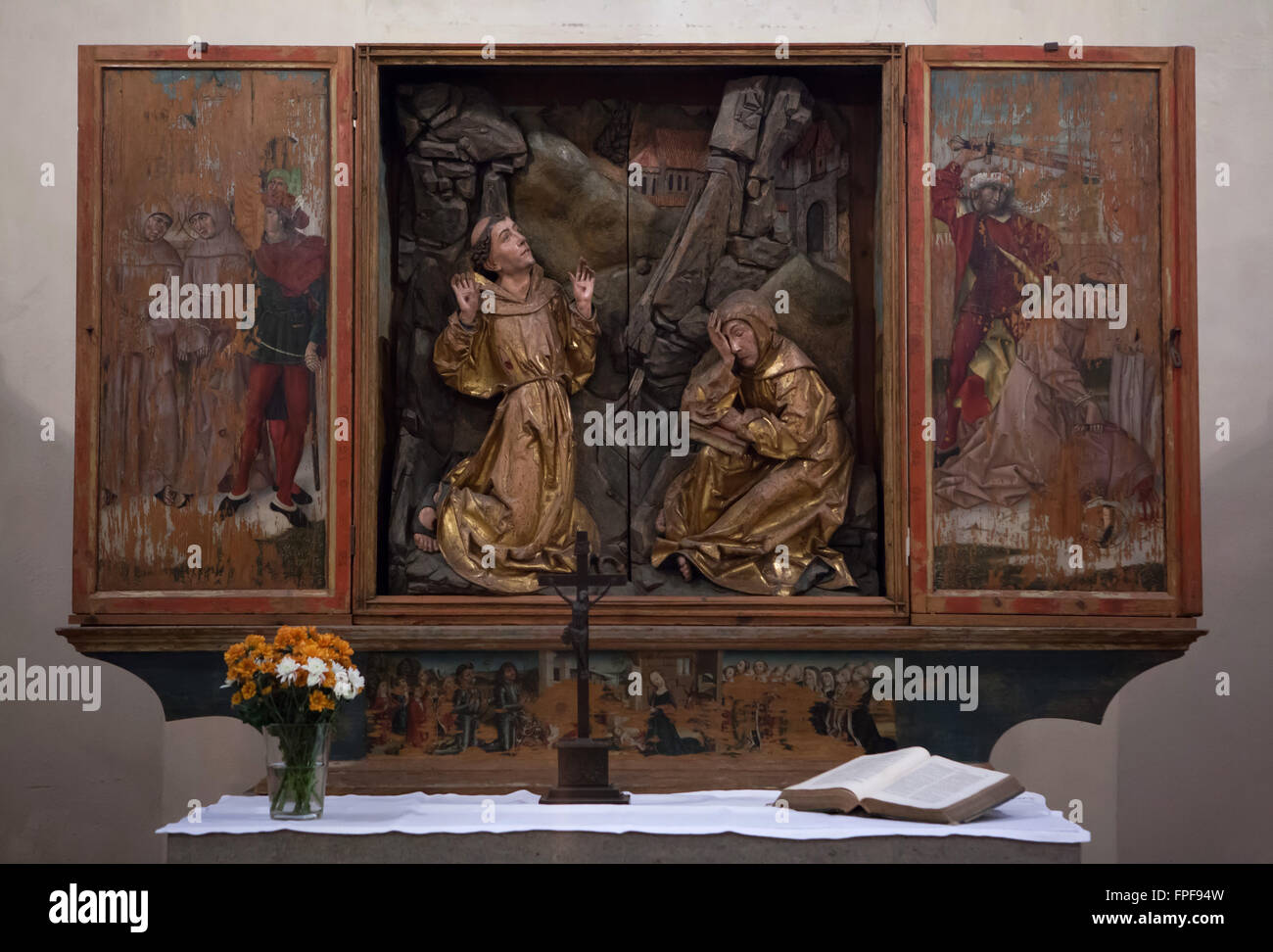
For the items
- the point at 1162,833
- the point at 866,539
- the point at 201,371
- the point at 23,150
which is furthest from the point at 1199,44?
the point at 23,150

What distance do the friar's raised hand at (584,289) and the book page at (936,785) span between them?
2979mm

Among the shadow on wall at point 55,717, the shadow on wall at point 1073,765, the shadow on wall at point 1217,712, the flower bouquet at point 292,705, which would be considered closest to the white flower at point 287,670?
the flower bouquet at point 292,705

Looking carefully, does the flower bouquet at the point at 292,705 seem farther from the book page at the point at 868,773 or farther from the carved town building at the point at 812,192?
the carved town building at the point at 812,192

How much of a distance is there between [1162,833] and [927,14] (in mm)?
3955

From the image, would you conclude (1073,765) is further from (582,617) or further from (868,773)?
(582,617)

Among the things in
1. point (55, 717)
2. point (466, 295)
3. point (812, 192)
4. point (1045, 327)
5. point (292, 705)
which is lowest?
point (55, 717)

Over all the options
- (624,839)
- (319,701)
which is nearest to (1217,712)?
(624,839)

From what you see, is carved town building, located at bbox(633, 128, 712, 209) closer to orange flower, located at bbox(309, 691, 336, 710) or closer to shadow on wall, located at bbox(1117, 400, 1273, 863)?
shadow on wall, located at bbox(1117, 400, 1273, 863)

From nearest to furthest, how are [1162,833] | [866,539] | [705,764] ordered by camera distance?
[705,764]
[866,539]
[1162,833]

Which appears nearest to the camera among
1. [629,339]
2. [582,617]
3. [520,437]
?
[582,617]

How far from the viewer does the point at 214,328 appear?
6.05 m

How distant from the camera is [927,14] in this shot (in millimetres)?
6641

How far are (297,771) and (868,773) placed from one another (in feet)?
5.33

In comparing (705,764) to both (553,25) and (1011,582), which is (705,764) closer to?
(1011,582)
